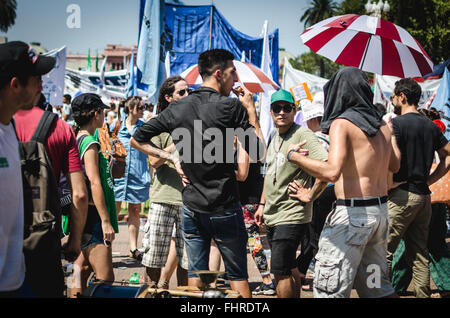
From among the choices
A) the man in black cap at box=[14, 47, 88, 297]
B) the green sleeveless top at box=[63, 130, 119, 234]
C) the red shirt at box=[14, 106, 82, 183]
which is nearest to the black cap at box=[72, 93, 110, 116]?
the green sleeveless top at box=[63, 130, 119, 234]

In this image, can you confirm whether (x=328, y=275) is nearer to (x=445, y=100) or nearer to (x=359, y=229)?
(x=359, y=229)

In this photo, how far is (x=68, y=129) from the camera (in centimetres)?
280

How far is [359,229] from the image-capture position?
3123mm

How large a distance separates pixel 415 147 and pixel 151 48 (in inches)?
184

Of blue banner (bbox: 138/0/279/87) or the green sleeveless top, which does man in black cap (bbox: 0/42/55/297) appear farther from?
blue banner (bbox: 138/0/279/87)

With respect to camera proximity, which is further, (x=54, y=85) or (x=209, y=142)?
(x=54, y=85)

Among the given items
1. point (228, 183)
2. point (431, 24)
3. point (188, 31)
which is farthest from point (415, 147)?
point (431, 24)

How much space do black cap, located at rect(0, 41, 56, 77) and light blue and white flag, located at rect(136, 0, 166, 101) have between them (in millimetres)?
5083

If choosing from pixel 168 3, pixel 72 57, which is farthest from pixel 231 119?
pixel 72 57

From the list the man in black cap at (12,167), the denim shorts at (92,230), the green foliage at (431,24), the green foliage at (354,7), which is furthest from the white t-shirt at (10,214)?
the green foliage at (354,7)

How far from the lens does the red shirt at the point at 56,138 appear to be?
2.60 m

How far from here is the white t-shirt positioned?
80.2 inches

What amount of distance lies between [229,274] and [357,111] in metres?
1.47
